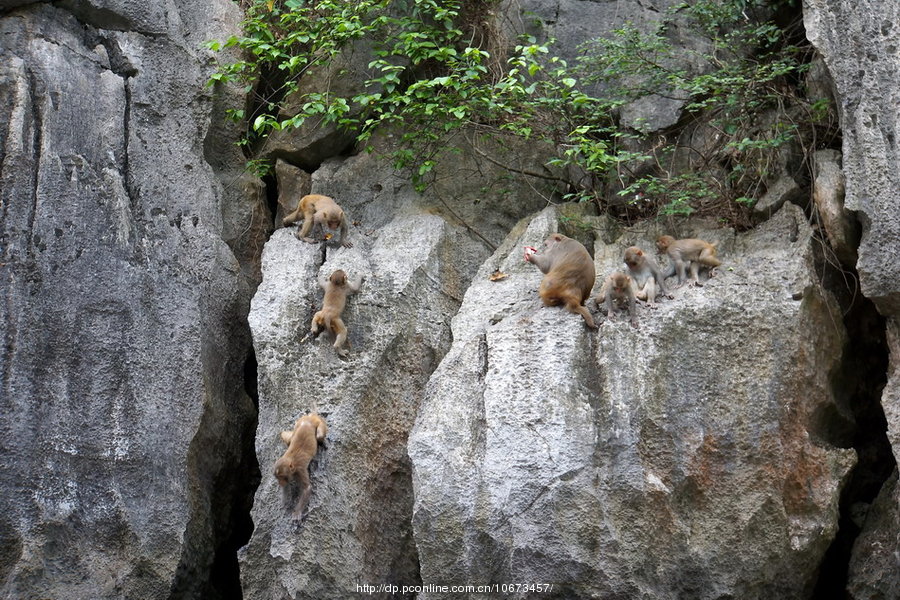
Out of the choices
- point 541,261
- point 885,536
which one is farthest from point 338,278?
point 885,536

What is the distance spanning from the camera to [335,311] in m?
8.84

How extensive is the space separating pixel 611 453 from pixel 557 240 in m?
2.10

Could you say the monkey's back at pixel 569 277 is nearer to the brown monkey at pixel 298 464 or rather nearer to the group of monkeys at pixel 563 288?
the group of monkeys at pixel 563 288

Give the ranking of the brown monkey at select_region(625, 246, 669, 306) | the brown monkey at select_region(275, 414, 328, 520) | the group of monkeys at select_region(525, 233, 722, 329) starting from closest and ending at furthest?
the brown monkey at select_region(275, 414, 328, 520) < the group of monkeys at select_region(525, 233, 722, 329) < the brown monkey at select_region(625, 246, 669, 306)

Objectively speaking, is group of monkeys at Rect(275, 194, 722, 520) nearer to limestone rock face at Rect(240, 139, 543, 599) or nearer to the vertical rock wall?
limestone rock face at Rect(240, 139, 543, 599)

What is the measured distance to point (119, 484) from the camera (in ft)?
27.7

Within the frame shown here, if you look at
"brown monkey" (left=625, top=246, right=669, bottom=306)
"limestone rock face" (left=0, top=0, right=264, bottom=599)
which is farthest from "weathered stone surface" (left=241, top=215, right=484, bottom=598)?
"brown monkey" (left=625, top=246, right=669, bottom=306)

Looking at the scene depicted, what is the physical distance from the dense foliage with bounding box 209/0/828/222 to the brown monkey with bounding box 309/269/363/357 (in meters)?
1.74

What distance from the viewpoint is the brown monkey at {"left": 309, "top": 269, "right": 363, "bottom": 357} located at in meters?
8.80

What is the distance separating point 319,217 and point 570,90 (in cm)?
295

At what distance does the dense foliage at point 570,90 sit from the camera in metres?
9.60

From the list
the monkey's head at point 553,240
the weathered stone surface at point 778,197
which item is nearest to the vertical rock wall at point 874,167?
the weathered stone surface at point 778,197

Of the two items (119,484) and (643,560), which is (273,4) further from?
Answer: (643,560)

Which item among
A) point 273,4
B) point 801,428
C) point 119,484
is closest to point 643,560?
point 801,428
